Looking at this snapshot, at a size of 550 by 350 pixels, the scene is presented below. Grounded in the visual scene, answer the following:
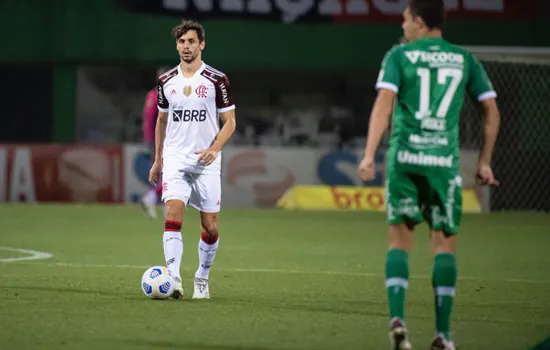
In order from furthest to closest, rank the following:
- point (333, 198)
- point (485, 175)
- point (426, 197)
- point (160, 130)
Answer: point (333, 198)
point (160, 130)
point (485, 175)
point (426, 197)

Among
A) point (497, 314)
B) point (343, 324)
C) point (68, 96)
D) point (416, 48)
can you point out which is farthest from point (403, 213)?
point (68, 96)

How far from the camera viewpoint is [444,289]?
696 centimetres

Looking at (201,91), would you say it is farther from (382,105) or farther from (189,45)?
(382,105)

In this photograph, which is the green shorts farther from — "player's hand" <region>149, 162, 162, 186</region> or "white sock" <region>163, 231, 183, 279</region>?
"player's hand" <region>149, 162, 162, 186</region>

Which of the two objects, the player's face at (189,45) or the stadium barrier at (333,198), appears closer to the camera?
the player's face at (189,45)

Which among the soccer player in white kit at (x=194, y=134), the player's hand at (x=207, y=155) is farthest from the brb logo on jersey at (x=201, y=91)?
the player's hand at (x=207, y=155)

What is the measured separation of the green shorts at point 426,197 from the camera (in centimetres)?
694

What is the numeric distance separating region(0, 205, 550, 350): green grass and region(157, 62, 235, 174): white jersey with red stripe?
1135 millimetres

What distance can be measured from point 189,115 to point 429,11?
11.0 ft

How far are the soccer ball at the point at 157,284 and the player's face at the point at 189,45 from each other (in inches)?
65.9

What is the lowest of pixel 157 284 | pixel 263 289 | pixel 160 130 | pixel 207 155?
pixel 263 289

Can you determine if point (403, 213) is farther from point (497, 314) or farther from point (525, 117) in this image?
point (525, 117)

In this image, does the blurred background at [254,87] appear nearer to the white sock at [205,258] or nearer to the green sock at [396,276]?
the white sock at [205,258]

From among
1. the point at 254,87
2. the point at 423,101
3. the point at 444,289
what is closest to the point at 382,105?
the point at 423,101
